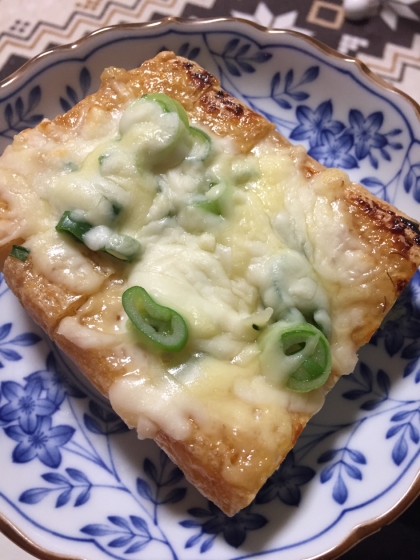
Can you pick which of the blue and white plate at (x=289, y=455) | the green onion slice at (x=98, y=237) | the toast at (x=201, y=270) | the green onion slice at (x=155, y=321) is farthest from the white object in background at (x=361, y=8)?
the green onion slice at (x=155, y=321)

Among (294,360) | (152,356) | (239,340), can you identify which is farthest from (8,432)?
(294,360)

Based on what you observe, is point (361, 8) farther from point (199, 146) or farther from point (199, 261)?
point (199, 261)

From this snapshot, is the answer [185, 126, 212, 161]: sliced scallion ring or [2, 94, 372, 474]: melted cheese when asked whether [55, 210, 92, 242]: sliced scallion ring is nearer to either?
[2, 94, 372, 474]: melted cheese

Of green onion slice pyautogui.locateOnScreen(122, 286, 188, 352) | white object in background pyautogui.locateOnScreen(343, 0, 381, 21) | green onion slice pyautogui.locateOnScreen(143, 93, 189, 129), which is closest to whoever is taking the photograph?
green onion slice pyautogui.locateOnScreen(122, 286, 188, 352)

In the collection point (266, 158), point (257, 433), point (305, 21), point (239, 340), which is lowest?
point (257, 433)

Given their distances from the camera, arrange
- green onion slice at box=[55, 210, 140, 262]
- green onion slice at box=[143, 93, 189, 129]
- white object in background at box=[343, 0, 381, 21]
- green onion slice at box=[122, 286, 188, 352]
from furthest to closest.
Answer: white object in background at box=[343, 0, 381, 21] < green onion slice at box=[143, 93, 189, 129] < green onion slice at box=[55, 210, 140, 262] < green onion slice at box=[122, 286, 188, 352]

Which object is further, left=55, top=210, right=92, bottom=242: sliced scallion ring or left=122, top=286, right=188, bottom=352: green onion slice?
left=55, top=210, right=92, bottom=242: sliced scallion ring

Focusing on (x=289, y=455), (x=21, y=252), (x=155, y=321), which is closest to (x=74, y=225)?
(x=21, y=252)

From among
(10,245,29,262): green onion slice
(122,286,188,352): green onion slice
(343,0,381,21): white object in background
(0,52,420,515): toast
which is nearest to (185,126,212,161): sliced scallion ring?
(0,52,420,515): toast

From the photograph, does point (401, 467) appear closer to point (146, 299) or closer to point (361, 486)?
point (361, 486)
